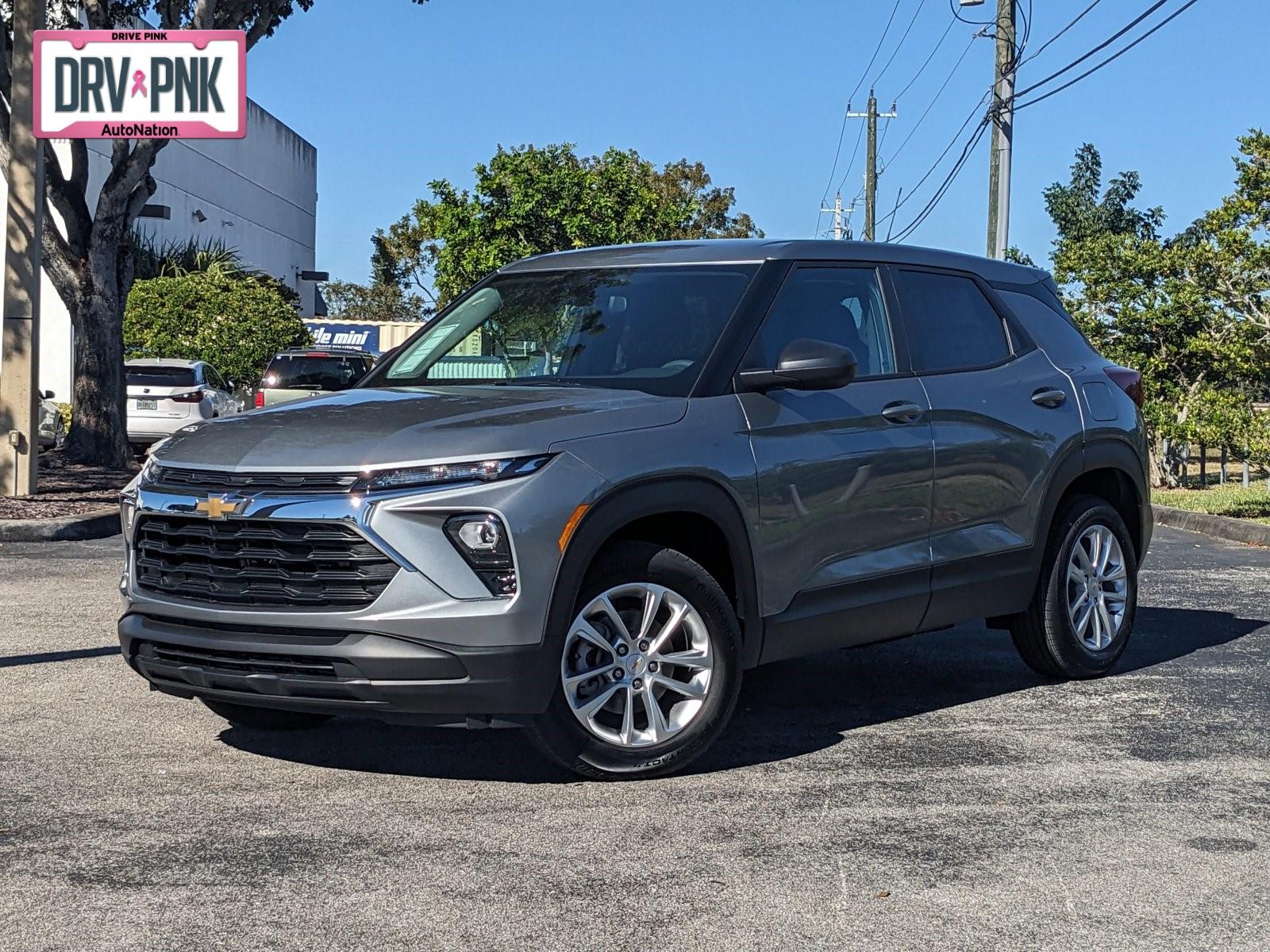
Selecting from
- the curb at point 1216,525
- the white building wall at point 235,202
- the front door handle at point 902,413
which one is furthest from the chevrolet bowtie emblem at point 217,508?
the white building wall at point 235,202

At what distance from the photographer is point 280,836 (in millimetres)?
5086

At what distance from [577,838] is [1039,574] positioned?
3.20 meters

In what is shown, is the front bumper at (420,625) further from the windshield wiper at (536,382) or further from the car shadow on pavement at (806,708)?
the windshield wiper at (536,382)

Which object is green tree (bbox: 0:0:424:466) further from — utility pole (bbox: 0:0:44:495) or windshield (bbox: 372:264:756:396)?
windshield (bbox: 372:264:756:396)

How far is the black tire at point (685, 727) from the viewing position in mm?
5570

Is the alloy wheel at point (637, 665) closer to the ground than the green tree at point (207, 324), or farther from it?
closer to the ground

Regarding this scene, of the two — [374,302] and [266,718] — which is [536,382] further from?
[374,302]

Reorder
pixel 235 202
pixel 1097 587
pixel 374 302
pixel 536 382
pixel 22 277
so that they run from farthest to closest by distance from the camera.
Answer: pixel 374 302
pixel 235 202
pixel 22 277
pixel 1097 587
pixel 536 382

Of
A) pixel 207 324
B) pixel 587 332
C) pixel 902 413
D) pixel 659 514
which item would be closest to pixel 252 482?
pixel 659 514

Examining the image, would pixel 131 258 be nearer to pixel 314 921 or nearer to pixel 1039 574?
pixel 1039 574

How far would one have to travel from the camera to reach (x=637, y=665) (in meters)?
5.75

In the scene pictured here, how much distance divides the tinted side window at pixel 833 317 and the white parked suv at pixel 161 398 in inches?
748

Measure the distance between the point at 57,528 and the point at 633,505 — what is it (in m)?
9.74

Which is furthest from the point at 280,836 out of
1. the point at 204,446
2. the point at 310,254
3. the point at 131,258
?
the point at 310,254
